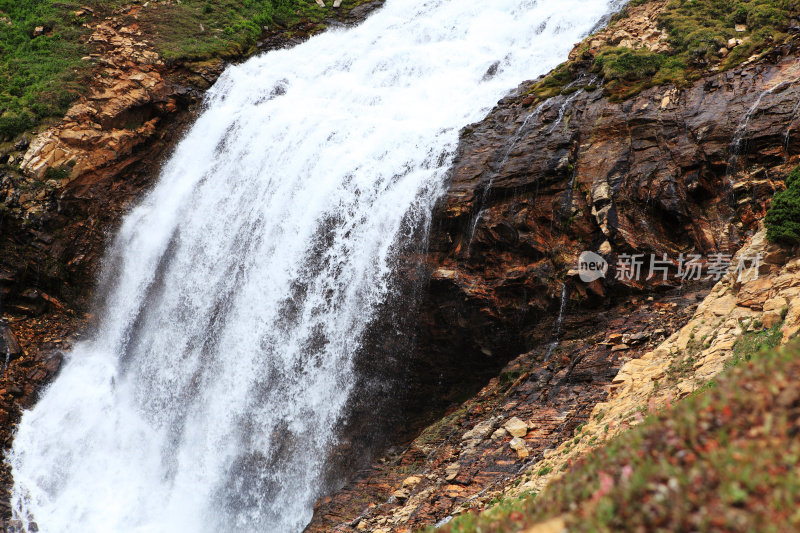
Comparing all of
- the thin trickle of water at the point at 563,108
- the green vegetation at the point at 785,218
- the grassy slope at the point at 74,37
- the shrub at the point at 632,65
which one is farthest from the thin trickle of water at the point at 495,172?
the grassy slope at the point at 74,37

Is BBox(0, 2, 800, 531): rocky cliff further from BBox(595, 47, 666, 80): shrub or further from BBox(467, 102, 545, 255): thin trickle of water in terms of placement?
BBox(595, 47, 666, 80): shrub

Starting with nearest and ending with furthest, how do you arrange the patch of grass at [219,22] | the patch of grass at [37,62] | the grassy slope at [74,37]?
the patch of grass at [37,62] < the grassy slope at [74,37] < the patch of grass at [219,22]

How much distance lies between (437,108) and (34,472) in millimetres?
21171

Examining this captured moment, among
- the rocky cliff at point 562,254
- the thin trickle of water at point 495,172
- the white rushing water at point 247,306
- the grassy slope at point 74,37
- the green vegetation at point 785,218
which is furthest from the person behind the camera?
the grassy slope at point 74,37

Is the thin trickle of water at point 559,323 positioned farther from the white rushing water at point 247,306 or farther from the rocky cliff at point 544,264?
the white rushing water at point 247,306

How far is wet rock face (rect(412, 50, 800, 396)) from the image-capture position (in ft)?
49.7

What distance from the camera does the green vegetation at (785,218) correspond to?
1150 cm

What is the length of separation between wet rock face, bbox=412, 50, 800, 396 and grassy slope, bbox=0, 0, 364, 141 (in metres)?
19.2

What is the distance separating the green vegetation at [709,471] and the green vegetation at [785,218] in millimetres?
5897

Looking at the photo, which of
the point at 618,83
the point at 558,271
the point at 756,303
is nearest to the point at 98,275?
the point at 558,271

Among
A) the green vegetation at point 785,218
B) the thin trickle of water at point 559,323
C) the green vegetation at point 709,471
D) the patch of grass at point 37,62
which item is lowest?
the thin trickle of water at point 559,323

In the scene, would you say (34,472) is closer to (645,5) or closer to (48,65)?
(48,65)

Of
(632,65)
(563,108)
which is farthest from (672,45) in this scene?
(563,108)

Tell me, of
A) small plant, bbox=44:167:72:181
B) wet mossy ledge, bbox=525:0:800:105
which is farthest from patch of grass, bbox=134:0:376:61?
wet mossy ledge, bbox=525:0:800:105
